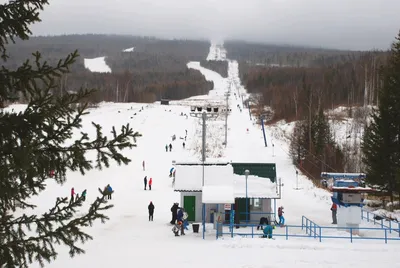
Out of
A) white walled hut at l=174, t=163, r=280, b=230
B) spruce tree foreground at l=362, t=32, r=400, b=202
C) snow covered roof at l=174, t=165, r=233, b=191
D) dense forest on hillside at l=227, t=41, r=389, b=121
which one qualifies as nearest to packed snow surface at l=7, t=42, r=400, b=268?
white walled hut at l=174, t=163, r=280, b=230

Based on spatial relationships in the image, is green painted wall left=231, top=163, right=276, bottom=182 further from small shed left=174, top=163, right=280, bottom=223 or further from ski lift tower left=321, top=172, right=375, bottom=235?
ski lift tower left=321, top=172, right=375, bottom=235

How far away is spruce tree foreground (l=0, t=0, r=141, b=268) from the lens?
5.07 metres

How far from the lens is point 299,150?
3981cm

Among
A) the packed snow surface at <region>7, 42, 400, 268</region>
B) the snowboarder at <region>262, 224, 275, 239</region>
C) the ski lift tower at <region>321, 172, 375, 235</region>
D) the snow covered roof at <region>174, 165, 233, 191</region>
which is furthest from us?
the snow covered roof at <region>174, 165, 233, 191</region>

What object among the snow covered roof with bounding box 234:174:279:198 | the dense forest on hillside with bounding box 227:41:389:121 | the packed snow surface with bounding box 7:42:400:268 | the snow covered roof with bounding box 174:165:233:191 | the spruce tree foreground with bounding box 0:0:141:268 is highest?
the dense forest on hillside with bounding box 227:41:389:121

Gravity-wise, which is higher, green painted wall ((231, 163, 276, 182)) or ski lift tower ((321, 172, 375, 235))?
green painted wall ((231, 163, 276, 182))

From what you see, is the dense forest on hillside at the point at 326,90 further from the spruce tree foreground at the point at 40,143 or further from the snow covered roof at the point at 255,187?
the spruce tree foreground at the point at 40,143

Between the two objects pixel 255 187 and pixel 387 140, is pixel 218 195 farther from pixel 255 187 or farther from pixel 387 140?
pixel 387 140

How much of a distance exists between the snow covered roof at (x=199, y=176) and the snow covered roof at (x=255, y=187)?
65cm

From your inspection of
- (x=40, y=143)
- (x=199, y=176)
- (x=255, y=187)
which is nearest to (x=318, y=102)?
(x=255, y=187)

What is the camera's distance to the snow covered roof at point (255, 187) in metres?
19.2

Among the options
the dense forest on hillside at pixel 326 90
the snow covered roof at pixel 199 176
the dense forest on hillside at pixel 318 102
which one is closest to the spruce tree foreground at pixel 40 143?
the snow covered roof at pixel 199 176

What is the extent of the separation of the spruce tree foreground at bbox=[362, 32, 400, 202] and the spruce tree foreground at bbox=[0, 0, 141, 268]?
20.7 meters

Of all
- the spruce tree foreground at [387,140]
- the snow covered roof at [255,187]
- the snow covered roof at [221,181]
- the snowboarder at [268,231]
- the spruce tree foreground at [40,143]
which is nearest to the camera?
the spruce tree foreground at [40,143]
